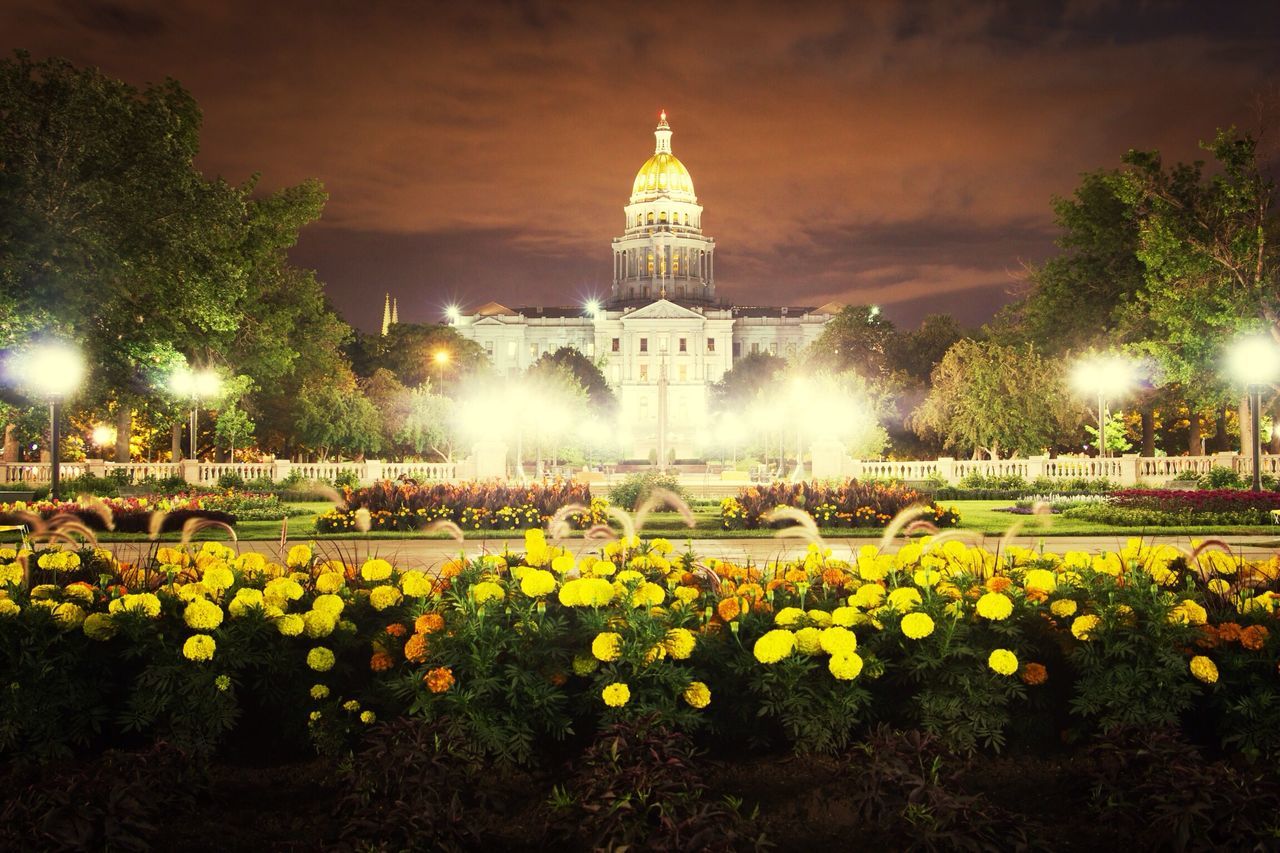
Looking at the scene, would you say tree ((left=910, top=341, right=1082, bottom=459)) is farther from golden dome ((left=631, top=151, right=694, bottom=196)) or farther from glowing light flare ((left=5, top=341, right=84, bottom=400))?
golden dome ((left=631, top=151, right=694, bottom=196))

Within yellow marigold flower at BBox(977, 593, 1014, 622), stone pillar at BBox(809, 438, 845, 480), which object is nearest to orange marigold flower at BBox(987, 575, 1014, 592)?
yellow marigold flower at BBox(977, 593, 1014, 622)

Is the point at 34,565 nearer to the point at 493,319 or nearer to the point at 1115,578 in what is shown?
the point at 1115,578

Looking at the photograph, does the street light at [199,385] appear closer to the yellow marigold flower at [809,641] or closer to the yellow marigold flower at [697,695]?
the yellow marigold flower at [697,695]

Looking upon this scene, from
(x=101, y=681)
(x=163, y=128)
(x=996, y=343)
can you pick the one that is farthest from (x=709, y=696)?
(x=996, y=343)

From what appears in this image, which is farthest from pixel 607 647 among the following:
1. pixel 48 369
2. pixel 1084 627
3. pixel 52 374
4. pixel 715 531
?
pixel 48 369

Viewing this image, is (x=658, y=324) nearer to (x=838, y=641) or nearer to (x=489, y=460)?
(x=489, y=460)

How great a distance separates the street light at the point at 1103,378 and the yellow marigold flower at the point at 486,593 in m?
34.1

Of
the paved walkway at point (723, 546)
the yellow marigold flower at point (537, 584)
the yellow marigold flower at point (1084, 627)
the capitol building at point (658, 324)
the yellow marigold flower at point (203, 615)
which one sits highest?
the capitol building at point (658, 324)

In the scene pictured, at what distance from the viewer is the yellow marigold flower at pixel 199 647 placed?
6.55 m

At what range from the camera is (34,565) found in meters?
9.16

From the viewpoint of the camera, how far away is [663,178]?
173 m

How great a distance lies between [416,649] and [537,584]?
0.81 m

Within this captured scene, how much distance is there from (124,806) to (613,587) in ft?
9.51

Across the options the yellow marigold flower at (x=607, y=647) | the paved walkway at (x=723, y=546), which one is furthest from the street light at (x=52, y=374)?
the yellow marigold flower at (x=607, y=647)
